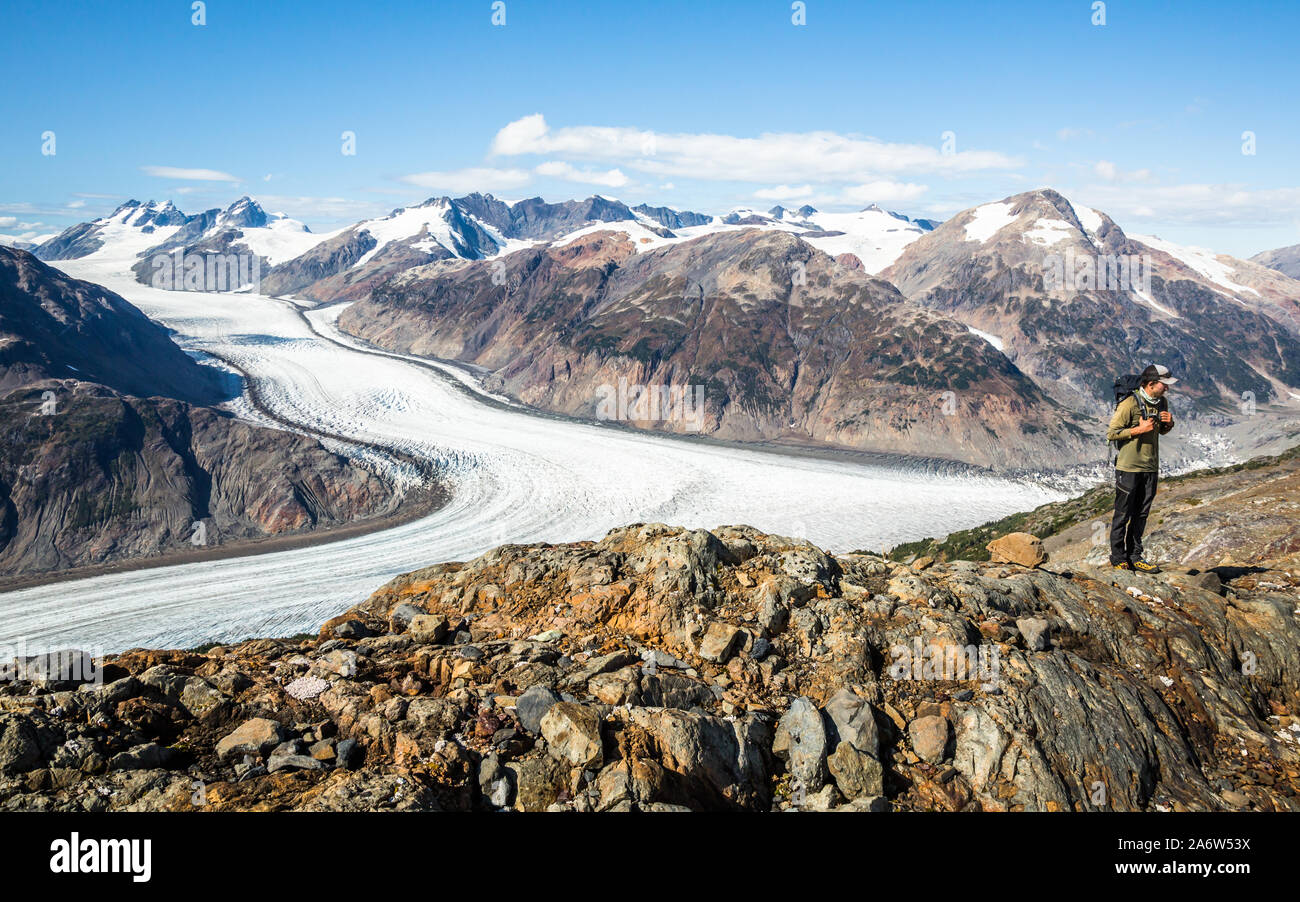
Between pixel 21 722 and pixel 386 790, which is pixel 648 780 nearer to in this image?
pixel 386 790

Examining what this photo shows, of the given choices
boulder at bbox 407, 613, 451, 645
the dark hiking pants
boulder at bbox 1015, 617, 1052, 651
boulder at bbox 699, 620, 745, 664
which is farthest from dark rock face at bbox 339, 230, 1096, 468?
boulder at bbox 407, 613, 451, 645

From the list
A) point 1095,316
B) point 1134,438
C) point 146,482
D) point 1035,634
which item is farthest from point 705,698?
point 1095,316

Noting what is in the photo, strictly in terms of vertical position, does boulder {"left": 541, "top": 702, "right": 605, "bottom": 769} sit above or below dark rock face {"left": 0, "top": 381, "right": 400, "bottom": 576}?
above

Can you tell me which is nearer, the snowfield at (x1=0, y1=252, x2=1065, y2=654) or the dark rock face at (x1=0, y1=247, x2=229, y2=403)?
the snowfield at (x1=0, y1=252, x2=1065, y2=654)

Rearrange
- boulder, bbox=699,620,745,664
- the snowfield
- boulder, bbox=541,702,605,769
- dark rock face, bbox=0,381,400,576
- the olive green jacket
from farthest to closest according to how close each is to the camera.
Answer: dark rock face, bbox=0,381,400,576 < the snowfield < the olive green jacket < boulder, bbox=699,620,745,664 < boulder, bbox=541,702,605,769

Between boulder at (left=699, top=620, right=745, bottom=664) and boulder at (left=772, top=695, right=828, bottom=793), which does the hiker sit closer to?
boulder at (left=699, top=620, right=745, bottom=664)

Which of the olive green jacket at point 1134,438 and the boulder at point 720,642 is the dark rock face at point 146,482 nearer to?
the boulder at point 720,642

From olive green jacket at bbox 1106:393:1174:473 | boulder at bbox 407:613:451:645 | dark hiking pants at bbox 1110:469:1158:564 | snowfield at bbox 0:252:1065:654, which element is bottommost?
snowfield at bbox 0:252:1065:654
